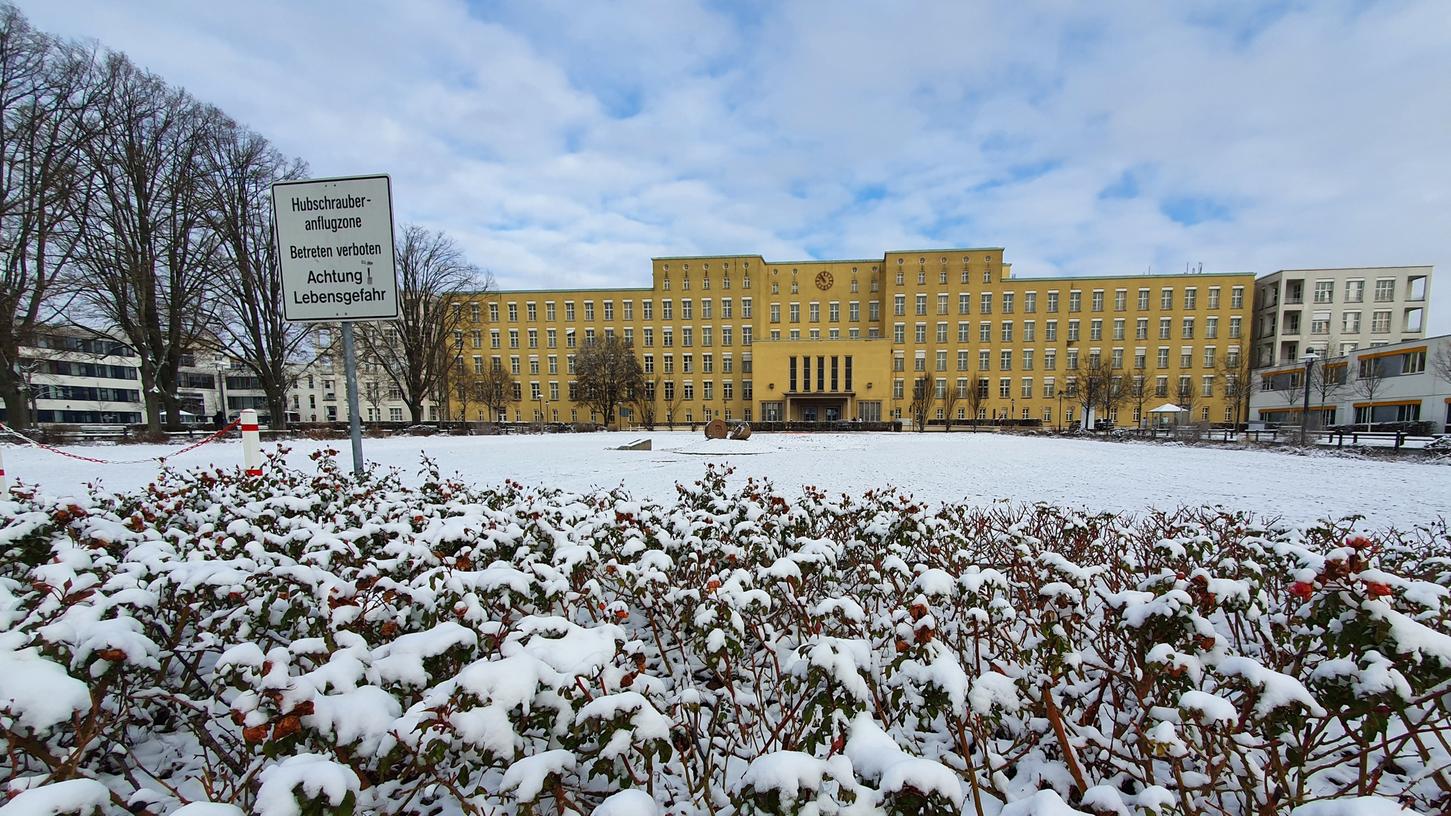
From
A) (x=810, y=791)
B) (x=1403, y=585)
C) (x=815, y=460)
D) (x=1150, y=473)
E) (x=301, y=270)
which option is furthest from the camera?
(x=815, y=460)

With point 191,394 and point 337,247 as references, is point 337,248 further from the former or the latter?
point 191,394

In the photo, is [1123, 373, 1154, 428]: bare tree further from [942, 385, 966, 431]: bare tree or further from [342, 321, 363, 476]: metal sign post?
[342, 321, 363, 476]: metal sign post

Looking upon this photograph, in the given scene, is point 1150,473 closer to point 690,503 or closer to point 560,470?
point 690,503

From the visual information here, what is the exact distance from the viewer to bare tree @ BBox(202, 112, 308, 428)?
2175 cm

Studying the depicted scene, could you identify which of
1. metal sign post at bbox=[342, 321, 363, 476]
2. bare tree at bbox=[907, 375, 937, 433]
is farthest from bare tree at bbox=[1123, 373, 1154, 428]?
metal sign post at bbox=[342, 321, 363, 476]

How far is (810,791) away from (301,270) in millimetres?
5631

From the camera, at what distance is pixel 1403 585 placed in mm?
2152

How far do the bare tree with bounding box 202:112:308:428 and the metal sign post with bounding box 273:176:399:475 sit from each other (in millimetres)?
21580

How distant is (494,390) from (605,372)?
14423 mm

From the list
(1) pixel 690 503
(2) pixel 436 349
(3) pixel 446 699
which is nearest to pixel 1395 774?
(3) pixel 446 699

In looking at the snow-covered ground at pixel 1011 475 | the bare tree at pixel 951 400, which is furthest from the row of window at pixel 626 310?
the snow-covered ground at pixel 1011 475

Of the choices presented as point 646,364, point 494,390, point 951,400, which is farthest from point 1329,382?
point 494,390

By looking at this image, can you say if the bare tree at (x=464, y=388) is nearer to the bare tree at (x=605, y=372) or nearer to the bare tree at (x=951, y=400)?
the bare tree at (x=605, y=372)

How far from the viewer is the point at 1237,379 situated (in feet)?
152
